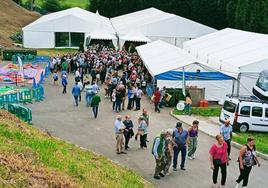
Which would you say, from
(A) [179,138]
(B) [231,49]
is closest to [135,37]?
(B) [231,49]

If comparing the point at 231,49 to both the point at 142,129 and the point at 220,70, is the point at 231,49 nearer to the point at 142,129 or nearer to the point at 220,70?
the point at 220,70

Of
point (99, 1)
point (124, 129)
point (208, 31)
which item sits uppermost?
point (99, 1)

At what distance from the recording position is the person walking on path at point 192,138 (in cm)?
1455

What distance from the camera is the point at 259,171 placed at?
14.8 meters

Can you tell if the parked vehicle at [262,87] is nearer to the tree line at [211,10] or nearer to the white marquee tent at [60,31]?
the tree line at [211,10]

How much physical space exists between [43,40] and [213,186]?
118 feet

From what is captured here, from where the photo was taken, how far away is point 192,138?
14.9 metres

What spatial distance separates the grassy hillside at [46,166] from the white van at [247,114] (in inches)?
316

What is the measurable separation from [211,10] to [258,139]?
39374mm

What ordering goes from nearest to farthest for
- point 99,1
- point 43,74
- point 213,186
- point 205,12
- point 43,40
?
point 213,186
point 43,74
point 43,40
point 205,12
point 99,1

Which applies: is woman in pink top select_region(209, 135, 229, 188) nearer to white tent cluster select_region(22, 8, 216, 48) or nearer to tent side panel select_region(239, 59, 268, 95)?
tent side panel select_region(239, 59, 268, 95)

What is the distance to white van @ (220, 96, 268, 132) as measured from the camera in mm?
20016

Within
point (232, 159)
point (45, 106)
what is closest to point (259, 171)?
point (232, 159)

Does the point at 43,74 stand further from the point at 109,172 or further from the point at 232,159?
the point at 109,172
